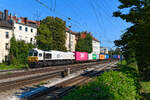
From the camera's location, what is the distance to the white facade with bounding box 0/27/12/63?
37531 mm

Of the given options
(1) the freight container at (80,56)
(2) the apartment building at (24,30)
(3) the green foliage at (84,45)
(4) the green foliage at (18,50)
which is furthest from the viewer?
(3) the green foliage at (84,45)

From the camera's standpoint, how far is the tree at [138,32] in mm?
7930

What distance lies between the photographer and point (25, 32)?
45.2 metres

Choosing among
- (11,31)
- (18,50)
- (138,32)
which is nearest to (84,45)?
(11,31)

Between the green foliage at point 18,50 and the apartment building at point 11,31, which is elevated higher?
the apartment building at point 11,31

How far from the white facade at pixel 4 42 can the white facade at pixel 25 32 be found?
2.56 meters

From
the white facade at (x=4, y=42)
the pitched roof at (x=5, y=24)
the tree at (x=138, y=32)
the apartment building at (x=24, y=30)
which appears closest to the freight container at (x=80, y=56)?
the apartment building at (x=24, y=30)

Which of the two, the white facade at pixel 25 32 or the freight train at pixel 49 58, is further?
the white facade at pixel 25 32

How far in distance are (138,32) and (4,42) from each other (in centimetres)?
3558

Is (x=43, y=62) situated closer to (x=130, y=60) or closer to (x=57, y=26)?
(x=130, y=60)

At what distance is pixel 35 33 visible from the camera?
159ft

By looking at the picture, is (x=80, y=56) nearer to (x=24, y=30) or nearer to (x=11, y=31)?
(x=24, y=30)

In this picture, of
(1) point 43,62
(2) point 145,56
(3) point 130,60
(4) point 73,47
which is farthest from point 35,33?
(2) point 145,56

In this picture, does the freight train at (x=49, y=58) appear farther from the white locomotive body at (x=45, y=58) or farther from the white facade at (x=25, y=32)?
the white facade at (x=25, y=32)
